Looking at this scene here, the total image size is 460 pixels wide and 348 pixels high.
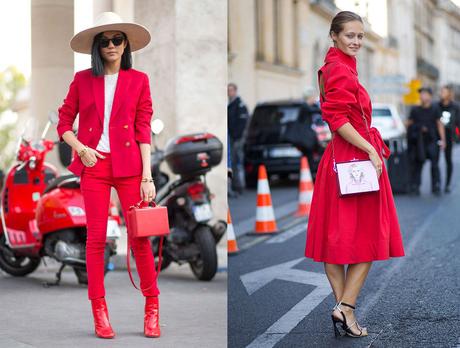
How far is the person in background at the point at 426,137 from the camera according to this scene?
15961 millimetres

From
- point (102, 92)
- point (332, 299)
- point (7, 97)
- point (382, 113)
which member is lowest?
point (332, 299)

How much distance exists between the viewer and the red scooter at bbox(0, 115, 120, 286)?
25.8ft

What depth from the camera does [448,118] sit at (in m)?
Result: 16.4

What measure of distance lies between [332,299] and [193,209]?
77.1 inches

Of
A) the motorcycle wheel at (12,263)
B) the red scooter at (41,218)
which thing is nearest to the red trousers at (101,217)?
the red scooter at (41,218)

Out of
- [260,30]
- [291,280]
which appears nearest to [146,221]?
[291,280]

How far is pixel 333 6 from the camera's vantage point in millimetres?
37969

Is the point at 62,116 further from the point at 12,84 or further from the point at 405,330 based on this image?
the point at 12,84

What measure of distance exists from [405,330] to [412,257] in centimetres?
319

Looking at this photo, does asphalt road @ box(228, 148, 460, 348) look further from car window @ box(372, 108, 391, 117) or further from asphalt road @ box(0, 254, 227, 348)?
car window @ box(372, 108, 391, 117)

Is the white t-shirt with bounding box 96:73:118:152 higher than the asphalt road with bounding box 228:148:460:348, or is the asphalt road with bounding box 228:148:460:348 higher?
the white t-shirt with bounding box 96:73:118:152

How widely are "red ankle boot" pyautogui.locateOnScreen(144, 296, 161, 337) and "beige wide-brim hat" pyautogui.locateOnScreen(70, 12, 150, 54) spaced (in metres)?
1.49

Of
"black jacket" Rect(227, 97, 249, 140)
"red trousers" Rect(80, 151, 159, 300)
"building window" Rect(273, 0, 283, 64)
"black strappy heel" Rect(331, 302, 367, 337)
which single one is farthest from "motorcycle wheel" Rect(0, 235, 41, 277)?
"building window" Rect(273, 0, 283, 64)

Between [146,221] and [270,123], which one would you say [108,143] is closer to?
[146,221]
